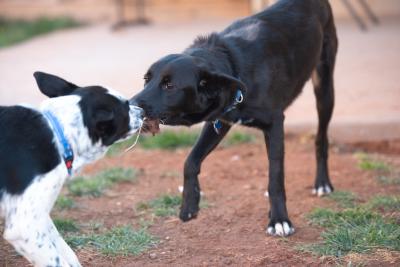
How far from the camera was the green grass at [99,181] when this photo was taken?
233 inches

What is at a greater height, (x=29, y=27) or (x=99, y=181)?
(x=99, y=181)

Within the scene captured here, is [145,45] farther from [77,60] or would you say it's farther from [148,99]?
[148,99]

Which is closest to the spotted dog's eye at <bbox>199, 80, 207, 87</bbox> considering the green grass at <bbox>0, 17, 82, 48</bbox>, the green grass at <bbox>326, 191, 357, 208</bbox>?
the green grass at <bbox>326, 191, 357, 208</bbox>

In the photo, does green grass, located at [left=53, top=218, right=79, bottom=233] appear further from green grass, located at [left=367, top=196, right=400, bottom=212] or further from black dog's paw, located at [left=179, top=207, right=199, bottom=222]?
green grass, located at [left=367, top=196, right=400, bottom=212]

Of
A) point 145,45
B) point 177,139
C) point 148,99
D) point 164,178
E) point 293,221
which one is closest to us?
point 148,99

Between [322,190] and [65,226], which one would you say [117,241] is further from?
[322,190]

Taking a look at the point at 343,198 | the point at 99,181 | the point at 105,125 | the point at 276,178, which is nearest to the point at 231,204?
the point at 276,178

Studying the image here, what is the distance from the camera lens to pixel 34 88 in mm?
9133

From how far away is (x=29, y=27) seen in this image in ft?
46.8

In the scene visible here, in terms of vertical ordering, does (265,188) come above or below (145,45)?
above

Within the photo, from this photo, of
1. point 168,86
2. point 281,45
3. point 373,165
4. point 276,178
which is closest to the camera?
point 168,86

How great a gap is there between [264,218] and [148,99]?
53.3 inches

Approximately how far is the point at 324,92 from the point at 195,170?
1506 mm

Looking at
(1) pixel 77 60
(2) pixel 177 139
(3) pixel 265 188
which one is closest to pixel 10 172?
(3) pixel 265 188
